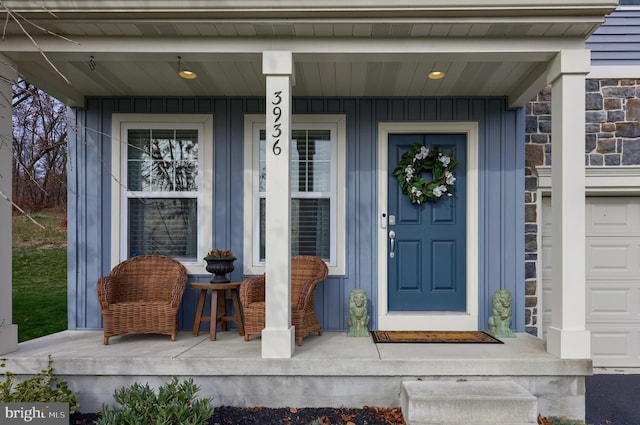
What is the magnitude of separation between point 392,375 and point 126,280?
2.47m

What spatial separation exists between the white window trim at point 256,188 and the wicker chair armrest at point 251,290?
1.36 ft

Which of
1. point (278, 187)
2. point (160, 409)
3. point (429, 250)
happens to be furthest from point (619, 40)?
point (160, 409)

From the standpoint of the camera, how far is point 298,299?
12.1 feet

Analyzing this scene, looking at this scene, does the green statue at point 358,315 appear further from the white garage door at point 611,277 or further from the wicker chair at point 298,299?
the white garage door at point 611,277

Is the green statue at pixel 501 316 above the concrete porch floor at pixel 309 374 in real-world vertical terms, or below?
above

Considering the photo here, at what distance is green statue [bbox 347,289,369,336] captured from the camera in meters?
3.79

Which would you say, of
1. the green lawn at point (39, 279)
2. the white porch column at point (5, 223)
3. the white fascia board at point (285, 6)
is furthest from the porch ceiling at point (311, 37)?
the green lawn at point (39, 279)

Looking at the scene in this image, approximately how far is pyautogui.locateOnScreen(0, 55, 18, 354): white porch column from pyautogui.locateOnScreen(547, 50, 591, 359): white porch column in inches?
154

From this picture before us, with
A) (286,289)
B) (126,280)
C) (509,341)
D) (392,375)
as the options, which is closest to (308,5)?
(286,289)

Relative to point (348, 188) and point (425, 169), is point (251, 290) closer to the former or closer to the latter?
point (348, 188)

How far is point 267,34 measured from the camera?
9.95 feet

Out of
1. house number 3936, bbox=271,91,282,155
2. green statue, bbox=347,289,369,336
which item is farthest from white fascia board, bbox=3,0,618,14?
green statue, bbox=347,289,369,336
